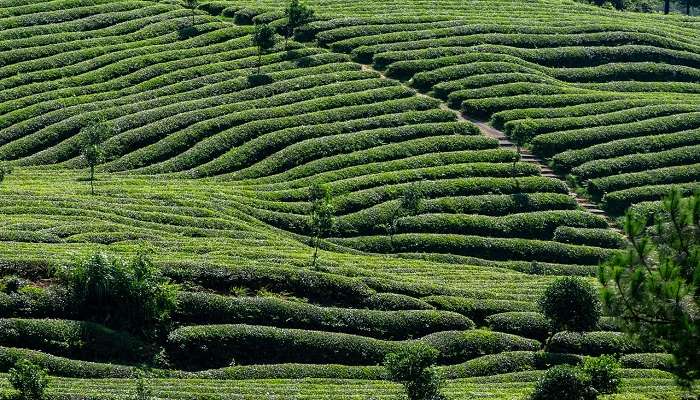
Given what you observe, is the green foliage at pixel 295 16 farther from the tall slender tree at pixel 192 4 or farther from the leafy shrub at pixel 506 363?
the leafy shrub at pixel 506 363

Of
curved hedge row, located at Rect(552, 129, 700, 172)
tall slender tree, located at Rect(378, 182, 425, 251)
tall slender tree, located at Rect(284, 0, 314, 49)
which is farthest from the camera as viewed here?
tall slender tree, located at Rect(284, 0, 314, 49)

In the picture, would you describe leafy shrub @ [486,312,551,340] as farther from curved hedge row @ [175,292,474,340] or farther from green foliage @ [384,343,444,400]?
green foliage @ [384,343,444,400]

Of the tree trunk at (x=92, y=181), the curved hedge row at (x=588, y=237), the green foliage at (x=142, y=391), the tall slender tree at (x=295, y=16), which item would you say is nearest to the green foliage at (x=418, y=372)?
the green foliage at (x=142, y=391)

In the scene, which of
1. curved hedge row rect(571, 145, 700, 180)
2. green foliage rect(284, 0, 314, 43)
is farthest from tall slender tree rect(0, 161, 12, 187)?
curved hedge row rect(571, 145, 700, 180)

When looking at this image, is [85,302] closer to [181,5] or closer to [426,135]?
[426,135]

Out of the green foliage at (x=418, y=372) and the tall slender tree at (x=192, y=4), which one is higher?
the green foliage at (x=418, y=372)

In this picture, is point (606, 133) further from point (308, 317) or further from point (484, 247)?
point (308, 317)

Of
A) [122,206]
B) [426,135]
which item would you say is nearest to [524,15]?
[426,135]
